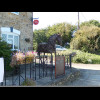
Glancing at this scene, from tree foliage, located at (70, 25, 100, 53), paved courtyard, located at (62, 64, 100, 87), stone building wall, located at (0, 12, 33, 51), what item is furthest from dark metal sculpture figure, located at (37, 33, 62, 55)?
tree foliage, located at (70, 25, 100, 53)

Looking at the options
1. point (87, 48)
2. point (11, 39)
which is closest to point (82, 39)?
point (87, 48)

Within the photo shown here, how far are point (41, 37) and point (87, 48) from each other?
1450cm

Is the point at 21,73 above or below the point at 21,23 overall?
below

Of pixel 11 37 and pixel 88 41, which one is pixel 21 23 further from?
pixel 88 41

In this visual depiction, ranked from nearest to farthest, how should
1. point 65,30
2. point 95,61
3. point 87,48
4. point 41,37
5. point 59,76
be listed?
point 59,76 → point 95,61 → point 87,48 → point 65,30 → point 41,37

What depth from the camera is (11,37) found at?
32.3ft

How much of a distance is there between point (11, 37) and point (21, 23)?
1404 mm

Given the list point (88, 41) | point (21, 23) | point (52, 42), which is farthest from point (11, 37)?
point (88, 41)

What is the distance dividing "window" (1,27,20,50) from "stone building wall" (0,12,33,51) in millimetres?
302

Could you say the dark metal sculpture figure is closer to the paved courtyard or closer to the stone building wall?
the stone building wall

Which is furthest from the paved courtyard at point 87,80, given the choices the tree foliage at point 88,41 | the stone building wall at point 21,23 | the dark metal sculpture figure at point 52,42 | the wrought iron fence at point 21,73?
the tree foliage at point 88,41

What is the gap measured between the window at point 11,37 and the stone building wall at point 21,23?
0.30 m

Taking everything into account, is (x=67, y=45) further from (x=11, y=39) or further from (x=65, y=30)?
(x=11, y=39)

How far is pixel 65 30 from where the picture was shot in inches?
1095
